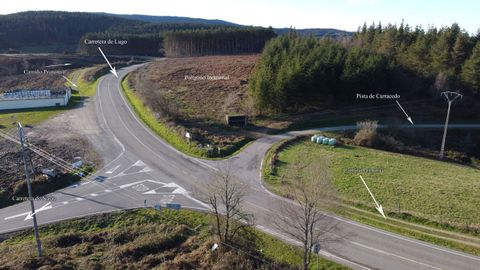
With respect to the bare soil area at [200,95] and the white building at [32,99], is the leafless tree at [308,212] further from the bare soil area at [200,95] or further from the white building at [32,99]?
the white building at [32,99]

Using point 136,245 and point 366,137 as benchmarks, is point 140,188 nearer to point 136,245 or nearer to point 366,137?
A: point 136,245

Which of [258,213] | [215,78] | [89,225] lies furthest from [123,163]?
[215,78]

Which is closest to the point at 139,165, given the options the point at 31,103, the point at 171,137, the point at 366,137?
the point at 171,137

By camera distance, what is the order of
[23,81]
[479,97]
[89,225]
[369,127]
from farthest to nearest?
1. [23,81]
2. [479,97]
3. [369,127]
4. [89,225]

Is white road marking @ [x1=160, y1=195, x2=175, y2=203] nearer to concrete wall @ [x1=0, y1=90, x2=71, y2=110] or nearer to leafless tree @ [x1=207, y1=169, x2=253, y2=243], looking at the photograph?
leafless tree @ [x1=207, y1=169, x2=253, y2=243]

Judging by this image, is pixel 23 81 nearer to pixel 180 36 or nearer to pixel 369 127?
pixel 180 36
